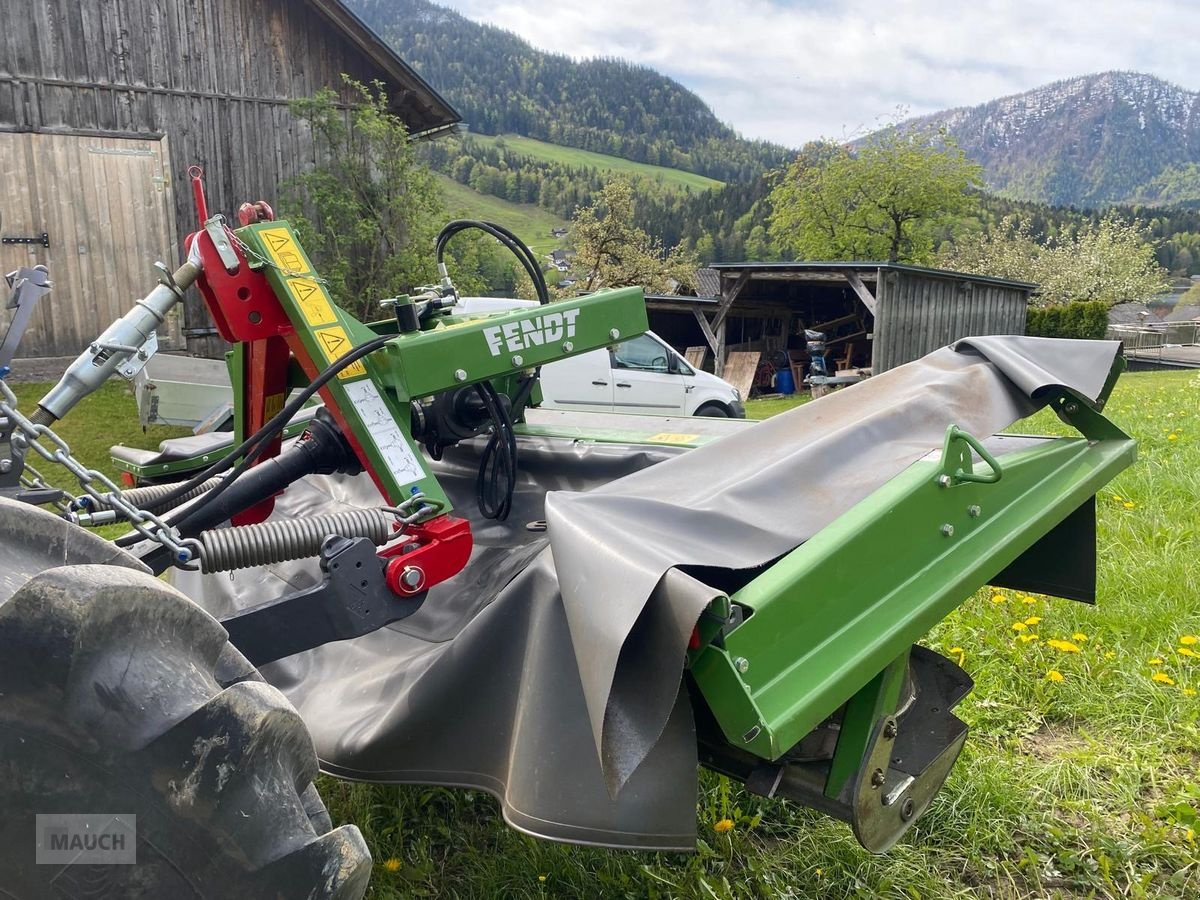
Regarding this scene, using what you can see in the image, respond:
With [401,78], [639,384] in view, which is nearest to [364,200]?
[401,78]

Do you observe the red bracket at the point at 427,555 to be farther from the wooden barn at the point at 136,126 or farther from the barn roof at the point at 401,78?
the barn roof at the point at 401,78

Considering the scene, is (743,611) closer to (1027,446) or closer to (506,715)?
(506,715)

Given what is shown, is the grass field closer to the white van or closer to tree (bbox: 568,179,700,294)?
the white van

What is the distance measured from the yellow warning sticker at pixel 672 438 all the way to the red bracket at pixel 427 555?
1090mm

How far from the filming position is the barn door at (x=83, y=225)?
1133cm

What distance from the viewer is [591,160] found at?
128 metres

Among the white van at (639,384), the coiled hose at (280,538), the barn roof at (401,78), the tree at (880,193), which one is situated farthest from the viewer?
the tree at (880,193)

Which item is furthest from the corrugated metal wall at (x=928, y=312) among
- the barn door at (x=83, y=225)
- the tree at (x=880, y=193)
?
the tree at (x=880, y=193)

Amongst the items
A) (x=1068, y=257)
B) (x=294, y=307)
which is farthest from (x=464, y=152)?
(x=294, y=307)

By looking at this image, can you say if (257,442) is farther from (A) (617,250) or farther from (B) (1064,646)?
(A) (617,250)

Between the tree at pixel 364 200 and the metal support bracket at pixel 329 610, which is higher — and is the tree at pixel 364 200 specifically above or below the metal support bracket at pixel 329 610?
above

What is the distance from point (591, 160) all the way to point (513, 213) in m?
32.4

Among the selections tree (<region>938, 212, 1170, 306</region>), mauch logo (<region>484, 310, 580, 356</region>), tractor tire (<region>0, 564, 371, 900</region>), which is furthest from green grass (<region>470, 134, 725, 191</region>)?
tractor tire (<region>0, 564, 371, 900</region>)

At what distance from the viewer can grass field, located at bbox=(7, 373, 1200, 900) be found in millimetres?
2445
